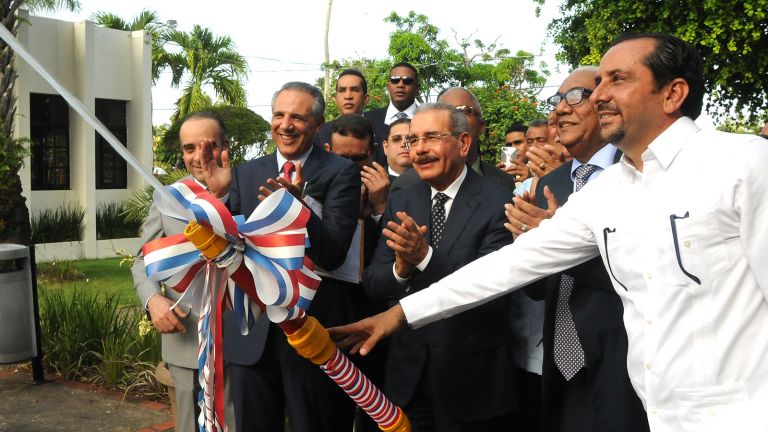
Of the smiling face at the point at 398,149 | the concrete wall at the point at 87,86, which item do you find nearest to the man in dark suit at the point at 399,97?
the smiling face at the point at 398,149

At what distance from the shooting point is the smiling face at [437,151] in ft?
11.6

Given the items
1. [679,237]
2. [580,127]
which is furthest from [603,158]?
[679,237]

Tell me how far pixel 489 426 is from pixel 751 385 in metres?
1.46

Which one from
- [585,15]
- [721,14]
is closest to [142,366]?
[721,14]

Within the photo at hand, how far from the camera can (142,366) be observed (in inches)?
262

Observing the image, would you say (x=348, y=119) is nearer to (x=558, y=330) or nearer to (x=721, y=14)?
(x=558, y=330)

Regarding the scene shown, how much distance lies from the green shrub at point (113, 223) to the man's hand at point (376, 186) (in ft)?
56.4

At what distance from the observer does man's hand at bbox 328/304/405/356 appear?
121 inches

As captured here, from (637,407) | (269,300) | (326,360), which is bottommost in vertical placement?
(637,407)

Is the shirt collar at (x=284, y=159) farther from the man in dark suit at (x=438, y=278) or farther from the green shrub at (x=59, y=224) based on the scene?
the green shrub at (x=59, y=224)

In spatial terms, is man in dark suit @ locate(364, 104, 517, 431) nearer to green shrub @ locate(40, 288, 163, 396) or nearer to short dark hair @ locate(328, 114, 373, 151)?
short dark hair @ locate(328, 114, 373, 151)

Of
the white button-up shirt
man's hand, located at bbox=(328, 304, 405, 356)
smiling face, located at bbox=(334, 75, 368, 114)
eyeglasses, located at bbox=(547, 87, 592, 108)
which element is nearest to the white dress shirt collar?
man's hand, located at bbox=(328, 304, 405, 356)

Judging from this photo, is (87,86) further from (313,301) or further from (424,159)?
(424,159)

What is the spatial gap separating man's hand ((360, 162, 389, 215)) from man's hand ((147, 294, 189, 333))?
3.91 feet
